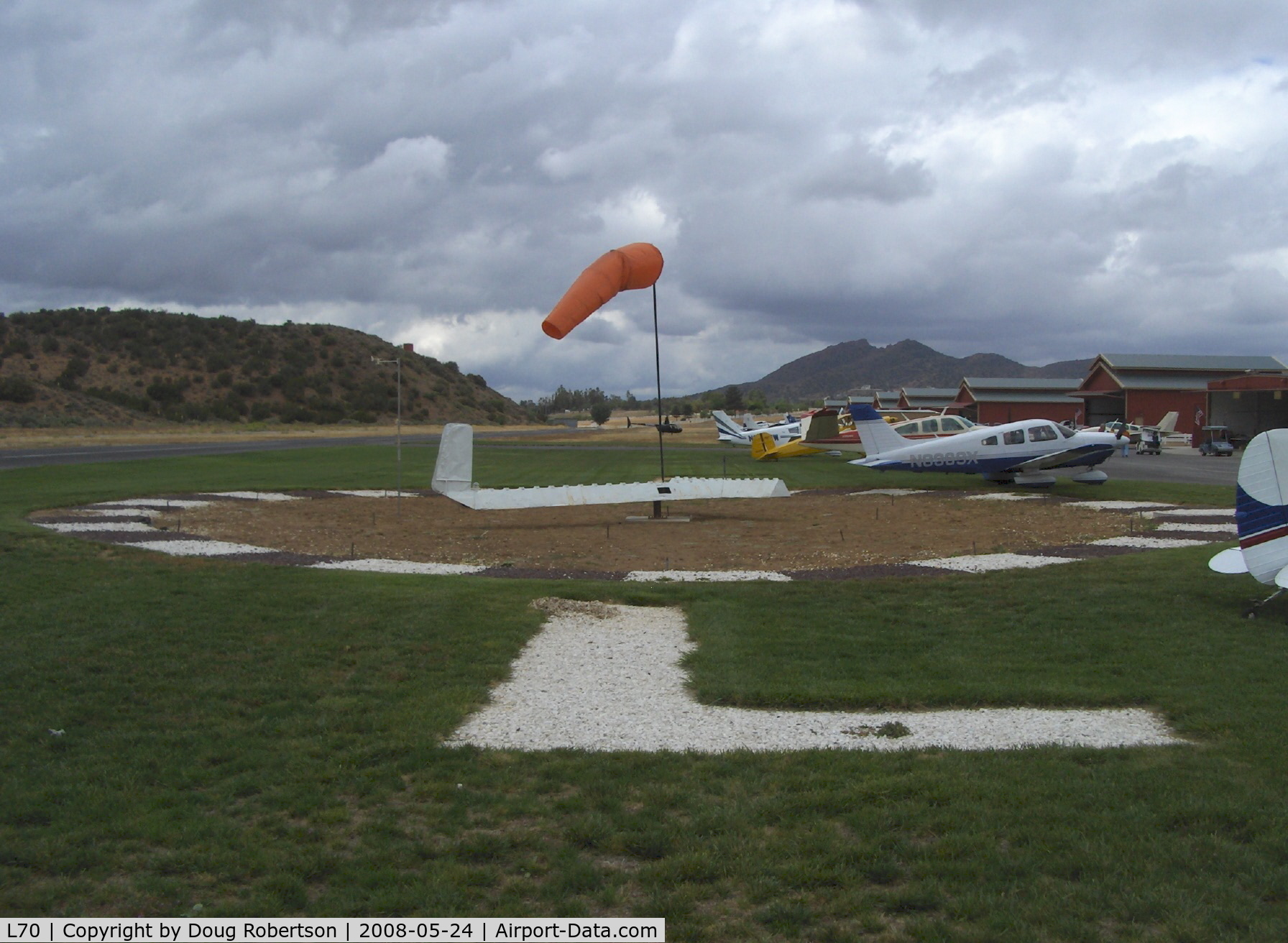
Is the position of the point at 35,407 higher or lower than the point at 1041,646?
higher

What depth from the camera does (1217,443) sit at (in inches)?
1661

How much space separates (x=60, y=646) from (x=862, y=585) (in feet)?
27.5

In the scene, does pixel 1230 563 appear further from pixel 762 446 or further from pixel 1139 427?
pixel 1139 427

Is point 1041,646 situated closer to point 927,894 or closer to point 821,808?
point 821,808

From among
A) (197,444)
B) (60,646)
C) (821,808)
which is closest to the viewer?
(821,808)

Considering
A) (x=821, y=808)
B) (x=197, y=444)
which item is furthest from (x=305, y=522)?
(x=197, y=444)

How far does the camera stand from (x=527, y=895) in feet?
12.6

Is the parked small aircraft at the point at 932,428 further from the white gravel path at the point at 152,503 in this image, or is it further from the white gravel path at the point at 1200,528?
the white gravel path at the point at 152,503

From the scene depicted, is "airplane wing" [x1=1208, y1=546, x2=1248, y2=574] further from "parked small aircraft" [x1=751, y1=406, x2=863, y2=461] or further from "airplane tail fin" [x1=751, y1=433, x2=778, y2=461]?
"airplane tail fin" [x1=751, y1=433, x2=778, y2=461]

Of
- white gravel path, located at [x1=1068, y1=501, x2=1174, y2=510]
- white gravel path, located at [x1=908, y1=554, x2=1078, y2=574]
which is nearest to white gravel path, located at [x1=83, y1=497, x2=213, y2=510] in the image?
white gravel path, located at [x1=908, y1=554, x2=1078, y2=574]

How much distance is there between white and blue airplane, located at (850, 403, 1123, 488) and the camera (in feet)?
76.3

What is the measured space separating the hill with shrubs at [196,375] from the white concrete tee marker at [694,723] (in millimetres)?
68372

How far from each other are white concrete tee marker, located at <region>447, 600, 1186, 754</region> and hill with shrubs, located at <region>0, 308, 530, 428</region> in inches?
2692

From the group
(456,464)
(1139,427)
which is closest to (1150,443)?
(1139,427)
